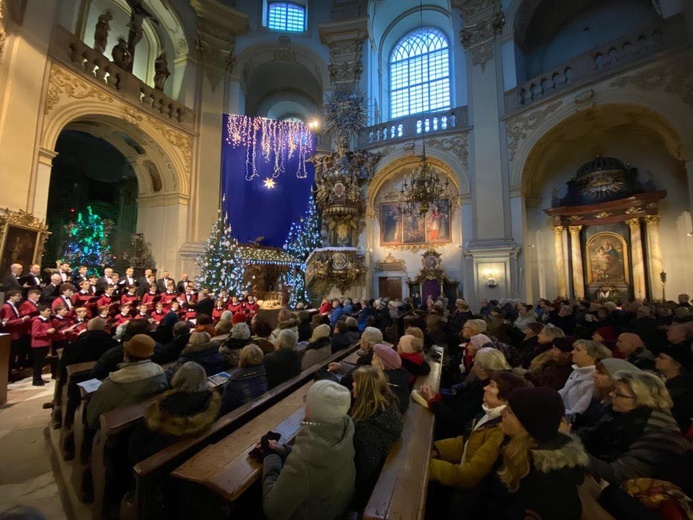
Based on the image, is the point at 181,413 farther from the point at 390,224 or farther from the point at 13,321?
the point at 390,224

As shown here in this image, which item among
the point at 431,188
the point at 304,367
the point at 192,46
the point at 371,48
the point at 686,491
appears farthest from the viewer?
the point at 371,48

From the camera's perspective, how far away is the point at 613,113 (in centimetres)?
885

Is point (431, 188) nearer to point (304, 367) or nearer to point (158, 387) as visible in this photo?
point (304, 367)

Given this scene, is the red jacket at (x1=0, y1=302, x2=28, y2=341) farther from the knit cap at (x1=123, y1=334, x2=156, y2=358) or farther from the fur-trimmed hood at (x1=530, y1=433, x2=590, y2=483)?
the fur-trimmed hood at (x1=530, y1=433, x2=590, y2=483)

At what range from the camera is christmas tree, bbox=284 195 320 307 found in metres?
11.8

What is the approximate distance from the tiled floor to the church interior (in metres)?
0.03

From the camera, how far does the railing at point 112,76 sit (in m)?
7.63

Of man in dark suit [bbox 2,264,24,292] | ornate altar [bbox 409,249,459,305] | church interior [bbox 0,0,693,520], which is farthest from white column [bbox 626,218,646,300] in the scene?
man in dark suit [bbox 2,264,24,292]

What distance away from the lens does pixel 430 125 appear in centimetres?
1177

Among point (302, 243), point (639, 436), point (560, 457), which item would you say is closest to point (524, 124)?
point (302, 243)

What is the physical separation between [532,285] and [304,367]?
9.46 m

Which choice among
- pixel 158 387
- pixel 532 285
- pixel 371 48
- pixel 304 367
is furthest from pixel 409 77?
pixel 158 387

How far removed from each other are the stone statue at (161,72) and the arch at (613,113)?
1132cm

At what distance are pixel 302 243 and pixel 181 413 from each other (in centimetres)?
1048
